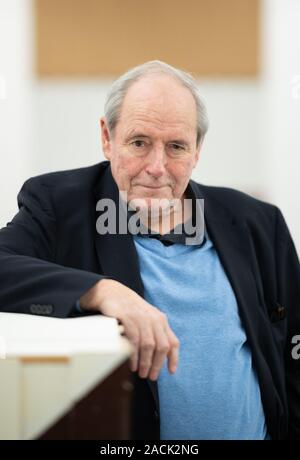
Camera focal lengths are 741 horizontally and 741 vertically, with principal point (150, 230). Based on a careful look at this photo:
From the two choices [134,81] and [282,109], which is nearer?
[134,81]

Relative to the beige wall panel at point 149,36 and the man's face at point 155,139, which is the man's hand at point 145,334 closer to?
the man's face at point 155,139

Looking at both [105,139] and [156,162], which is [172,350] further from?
[105,139]

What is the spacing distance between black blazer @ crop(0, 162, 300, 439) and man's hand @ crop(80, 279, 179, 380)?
0.12 metres

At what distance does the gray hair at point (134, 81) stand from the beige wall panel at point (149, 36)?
249cm

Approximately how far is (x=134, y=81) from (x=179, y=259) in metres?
0.35

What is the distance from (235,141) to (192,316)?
2632 mm

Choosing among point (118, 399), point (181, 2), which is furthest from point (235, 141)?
point (118, 399)

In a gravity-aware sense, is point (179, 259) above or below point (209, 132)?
below

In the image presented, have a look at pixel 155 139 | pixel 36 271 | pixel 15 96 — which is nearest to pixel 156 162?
pixel 155 139

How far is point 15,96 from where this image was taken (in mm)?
3721

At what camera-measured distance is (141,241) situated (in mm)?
1396

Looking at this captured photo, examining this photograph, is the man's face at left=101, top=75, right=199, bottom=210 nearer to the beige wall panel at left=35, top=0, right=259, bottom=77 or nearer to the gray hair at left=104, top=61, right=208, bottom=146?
the gray hair at left=104, top=61, right=208, bottom=146

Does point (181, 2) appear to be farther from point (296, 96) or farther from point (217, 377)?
point (217, 377)

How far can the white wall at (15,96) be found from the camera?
371cm
